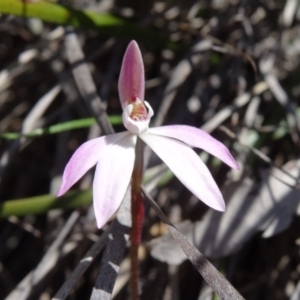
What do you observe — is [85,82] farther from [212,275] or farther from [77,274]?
[212,275]

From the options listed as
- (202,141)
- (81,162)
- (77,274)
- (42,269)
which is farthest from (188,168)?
(42,269)

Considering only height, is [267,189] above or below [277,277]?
above

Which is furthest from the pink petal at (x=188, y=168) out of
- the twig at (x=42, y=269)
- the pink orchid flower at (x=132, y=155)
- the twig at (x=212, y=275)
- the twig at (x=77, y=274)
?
the twig at (x=42, y=269)

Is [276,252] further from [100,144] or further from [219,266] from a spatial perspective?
[100,144]

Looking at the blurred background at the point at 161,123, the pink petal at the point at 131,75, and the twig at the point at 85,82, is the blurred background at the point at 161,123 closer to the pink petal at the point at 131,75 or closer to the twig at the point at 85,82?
the twig at the point at 85,82

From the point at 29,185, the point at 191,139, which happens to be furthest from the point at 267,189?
the point at 29,185

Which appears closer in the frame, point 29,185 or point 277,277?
point 277,277


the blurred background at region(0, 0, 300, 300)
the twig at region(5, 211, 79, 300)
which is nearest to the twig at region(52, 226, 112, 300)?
the blurred background at region(0, 0, 300, 300)

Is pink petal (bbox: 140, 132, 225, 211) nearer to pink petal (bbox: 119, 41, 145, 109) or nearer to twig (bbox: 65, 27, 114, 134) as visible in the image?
pink petal (bbox: 119, 41, 145, 109)
